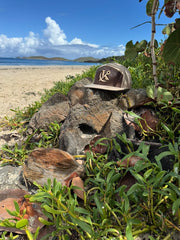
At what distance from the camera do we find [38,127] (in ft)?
7.77

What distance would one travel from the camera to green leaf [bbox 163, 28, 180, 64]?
1044 mm

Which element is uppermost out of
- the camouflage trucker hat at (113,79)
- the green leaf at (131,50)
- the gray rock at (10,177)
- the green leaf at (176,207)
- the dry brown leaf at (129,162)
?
the green leaf at (131,50)

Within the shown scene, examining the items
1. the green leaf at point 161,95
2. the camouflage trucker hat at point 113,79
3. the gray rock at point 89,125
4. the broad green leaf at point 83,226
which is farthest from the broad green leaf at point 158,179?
the camouflage trucker hat at point 113,79

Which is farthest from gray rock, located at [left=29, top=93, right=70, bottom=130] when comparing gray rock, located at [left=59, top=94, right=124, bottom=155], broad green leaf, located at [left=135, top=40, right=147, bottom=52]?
broad green leaf, located at [left=135, top=40, right=147, bottom=52]

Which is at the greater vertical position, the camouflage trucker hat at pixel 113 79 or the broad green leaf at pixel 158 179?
the camouflage trucker hat at pixel 113 79

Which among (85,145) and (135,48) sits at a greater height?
(135,48)

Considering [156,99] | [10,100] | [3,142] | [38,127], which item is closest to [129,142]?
[156,99]

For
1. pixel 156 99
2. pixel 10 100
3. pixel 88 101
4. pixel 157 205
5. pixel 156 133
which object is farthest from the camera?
pixel 10 100

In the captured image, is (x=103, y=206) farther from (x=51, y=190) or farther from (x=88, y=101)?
(x=88, y=101)

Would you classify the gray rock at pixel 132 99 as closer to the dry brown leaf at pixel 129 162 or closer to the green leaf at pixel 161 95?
the green leaf at pixel 161 95

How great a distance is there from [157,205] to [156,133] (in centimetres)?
73

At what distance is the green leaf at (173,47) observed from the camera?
1.04 meters

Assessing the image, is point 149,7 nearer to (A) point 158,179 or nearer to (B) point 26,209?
(A) point 158,179

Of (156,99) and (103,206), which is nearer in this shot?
(103,206)
